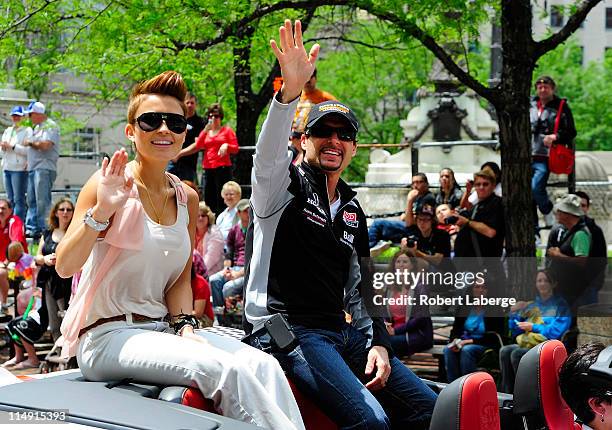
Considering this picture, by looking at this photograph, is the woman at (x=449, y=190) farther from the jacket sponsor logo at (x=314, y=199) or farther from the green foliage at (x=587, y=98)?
the green foliage at (x=587, y=98)

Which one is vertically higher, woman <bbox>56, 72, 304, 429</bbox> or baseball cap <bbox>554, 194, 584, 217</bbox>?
woman <bbox>56, 72, 304, 429</bbox>

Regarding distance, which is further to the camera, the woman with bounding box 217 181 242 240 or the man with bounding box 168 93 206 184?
the man with bounding box 168 93 206 184

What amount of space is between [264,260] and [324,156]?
0.54m

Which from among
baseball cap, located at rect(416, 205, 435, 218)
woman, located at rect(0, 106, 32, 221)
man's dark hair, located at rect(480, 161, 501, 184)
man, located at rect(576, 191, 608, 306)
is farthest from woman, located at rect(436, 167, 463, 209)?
woman, located at rect(0, 106, 32, 221)

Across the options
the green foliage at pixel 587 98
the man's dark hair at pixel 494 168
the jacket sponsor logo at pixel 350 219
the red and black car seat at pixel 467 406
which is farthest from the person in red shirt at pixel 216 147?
the green foliage at pixel 587 98

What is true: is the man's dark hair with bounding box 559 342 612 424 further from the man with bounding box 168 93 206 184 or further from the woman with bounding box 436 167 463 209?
the man with bounding box 168 93 206 184

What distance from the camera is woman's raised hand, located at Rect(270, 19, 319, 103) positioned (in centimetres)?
396

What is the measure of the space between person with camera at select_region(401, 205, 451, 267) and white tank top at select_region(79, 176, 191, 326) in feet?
23.3

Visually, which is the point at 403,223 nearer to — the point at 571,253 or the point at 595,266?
the point at 571,253

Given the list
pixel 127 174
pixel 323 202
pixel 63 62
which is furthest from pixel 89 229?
pixel 63 62

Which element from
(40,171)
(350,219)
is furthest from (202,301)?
(40,171)

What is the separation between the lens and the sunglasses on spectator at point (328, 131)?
4.30 meters

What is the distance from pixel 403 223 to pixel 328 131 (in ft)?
27.0

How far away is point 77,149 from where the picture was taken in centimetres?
4275
